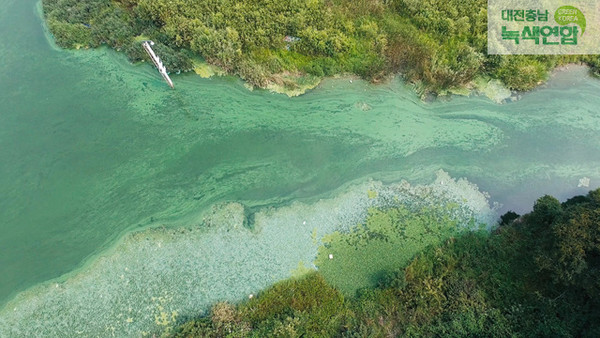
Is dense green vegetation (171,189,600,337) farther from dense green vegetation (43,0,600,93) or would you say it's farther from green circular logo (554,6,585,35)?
green circular logo (554,6,585,35)

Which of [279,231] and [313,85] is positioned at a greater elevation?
[313,85]

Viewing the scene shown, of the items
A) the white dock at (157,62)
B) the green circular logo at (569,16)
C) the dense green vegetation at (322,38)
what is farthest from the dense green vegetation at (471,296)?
the white dock at (157,62)

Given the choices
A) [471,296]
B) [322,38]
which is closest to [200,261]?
[471,296]

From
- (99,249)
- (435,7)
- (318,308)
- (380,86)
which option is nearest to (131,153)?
(99,249)

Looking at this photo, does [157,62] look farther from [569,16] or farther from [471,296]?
[569,16]

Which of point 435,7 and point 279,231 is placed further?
point 435,7

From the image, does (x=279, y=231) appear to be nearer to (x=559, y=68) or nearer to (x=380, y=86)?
(x=380, y=86)
